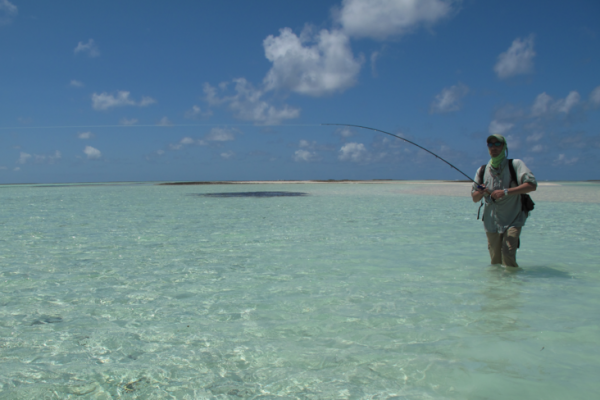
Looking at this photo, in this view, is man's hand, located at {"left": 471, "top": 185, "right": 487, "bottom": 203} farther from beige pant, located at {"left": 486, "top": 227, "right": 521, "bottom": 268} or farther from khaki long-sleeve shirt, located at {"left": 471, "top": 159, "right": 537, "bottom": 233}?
beige pant, located at {"left": 486, "top": 227, "right": 521, "bottom": 268}

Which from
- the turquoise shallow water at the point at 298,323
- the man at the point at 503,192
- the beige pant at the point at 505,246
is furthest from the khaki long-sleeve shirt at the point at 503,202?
the turquoise shallow water at the point at 298,323

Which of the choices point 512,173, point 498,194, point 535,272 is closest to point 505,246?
point 535,272


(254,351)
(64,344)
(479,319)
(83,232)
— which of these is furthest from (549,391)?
(83,232)

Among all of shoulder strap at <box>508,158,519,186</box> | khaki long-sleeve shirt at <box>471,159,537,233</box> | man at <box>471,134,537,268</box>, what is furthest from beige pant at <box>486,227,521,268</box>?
shoulder strap at <box>508,158,519,186</box>

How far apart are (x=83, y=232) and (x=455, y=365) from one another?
1027 centimetres

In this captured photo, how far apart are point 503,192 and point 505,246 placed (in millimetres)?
933

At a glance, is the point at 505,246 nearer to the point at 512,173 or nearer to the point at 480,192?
the point at 480,192

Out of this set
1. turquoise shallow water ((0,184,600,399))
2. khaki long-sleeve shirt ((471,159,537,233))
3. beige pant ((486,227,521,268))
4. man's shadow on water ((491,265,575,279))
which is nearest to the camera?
turquoise shallow water ((0,184,600,399))

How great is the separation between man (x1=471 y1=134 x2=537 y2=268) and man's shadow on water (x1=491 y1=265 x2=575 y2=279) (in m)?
0.36

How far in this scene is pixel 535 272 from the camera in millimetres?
5977

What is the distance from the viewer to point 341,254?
298 inches

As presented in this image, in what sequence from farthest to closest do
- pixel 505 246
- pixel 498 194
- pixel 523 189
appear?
pixel 505 246 < pixel 498 194 < pixel 523 189

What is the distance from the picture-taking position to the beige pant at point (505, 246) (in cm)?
541

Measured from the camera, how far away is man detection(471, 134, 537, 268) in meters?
5.12
